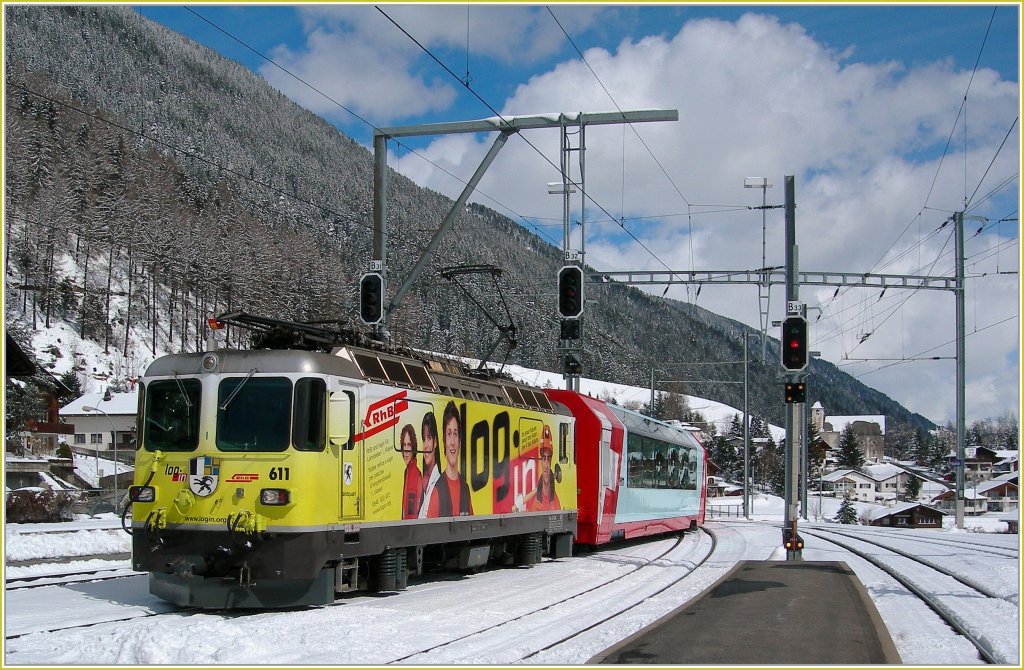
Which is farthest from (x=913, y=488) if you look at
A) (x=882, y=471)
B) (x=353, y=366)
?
(x=353, y=366)

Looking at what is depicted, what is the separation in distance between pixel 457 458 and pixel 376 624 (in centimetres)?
523

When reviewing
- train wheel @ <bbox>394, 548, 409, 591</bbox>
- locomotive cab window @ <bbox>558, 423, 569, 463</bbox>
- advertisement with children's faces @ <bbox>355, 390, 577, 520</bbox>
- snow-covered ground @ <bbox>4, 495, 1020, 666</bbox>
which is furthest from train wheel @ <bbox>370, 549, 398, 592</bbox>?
locomotive cab window @ <bbox>558, 423, 569, 463</bbox>

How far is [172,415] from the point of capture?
40.7 ft

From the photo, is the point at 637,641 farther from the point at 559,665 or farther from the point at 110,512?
the point at 110,512

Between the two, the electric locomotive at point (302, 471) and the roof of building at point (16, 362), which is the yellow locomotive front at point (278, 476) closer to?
the electric locomotive at point (302, 471)

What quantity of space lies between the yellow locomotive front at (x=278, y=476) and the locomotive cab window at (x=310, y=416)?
0.04 feet

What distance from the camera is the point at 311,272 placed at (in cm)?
7000

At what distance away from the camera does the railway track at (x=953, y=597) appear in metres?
9.92

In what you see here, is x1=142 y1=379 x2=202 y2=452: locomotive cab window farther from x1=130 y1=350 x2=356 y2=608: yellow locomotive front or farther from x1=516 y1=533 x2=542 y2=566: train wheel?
x1=516 y1=533 x2=542 y2=566: train wheel

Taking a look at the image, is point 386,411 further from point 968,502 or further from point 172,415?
point 968,502

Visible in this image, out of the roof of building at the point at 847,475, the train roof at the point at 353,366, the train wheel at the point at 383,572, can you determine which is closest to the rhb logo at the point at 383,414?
the train roof at the point at 353,366

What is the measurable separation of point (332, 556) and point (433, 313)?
79.5m

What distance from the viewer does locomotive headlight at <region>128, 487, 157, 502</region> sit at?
1218 centimetres

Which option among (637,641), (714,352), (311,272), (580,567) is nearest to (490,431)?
(580,567)
